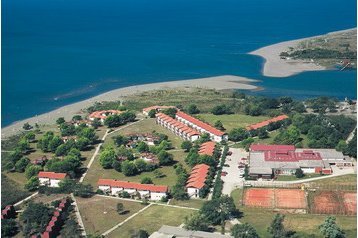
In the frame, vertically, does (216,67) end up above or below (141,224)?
above

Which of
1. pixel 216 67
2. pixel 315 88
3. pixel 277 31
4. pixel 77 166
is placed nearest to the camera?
pixel 77 166

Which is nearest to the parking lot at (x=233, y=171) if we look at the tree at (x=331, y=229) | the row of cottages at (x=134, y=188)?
the row of cottages at (x=134, y=188)

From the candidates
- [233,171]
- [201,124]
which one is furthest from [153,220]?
[201,124]

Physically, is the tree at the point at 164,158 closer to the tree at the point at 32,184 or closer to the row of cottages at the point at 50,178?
the row of cottages at the point at 50,178

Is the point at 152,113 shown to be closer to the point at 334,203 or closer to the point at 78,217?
the point at 78,217

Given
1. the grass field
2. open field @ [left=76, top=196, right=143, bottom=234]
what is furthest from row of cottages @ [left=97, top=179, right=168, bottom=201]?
the grass field

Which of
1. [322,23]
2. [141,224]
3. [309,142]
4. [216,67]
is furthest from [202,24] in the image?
[141,224]

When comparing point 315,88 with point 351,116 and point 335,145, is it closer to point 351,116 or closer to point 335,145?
point 351,116
